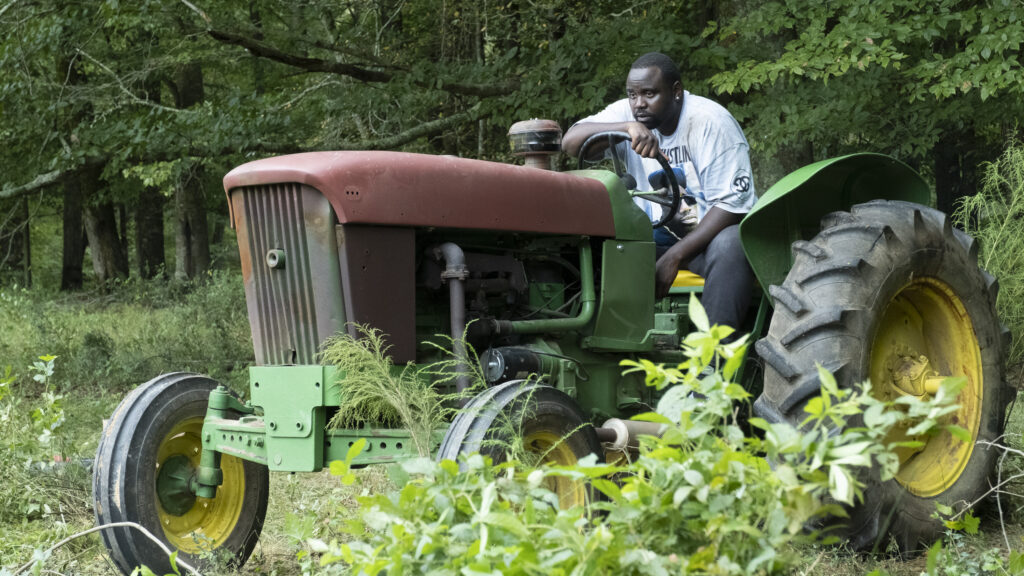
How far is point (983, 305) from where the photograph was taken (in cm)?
389

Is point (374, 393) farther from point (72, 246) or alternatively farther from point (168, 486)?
point (72, 246)

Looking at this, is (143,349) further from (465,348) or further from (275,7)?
(465,348)

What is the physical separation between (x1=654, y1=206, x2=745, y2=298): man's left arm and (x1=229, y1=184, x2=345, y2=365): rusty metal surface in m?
1.50

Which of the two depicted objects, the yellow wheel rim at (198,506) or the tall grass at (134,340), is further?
the tall grass at (134,340)

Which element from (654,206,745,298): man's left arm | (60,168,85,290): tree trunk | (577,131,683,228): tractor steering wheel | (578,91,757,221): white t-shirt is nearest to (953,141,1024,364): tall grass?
(578,91,757,221): white t-shirt

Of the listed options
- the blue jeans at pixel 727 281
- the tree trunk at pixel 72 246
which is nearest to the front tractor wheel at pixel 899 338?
the blue jeans at pixel 727 281

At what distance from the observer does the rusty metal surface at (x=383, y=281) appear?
A: 333cm

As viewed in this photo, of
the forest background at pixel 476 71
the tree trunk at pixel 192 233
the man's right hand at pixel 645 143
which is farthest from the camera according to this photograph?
the tree trunk at pixel 192 233

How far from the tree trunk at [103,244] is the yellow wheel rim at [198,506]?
1475 cm

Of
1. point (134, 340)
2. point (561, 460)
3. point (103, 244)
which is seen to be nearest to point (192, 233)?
point (103, 244)

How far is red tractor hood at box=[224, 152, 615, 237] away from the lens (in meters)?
3.30

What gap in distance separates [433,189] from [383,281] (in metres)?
0.35

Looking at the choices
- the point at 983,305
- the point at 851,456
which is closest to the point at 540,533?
the point at 851,456

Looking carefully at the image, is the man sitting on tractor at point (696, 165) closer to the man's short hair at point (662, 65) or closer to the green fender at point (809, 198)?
the man's short hair at point (662, 65)
